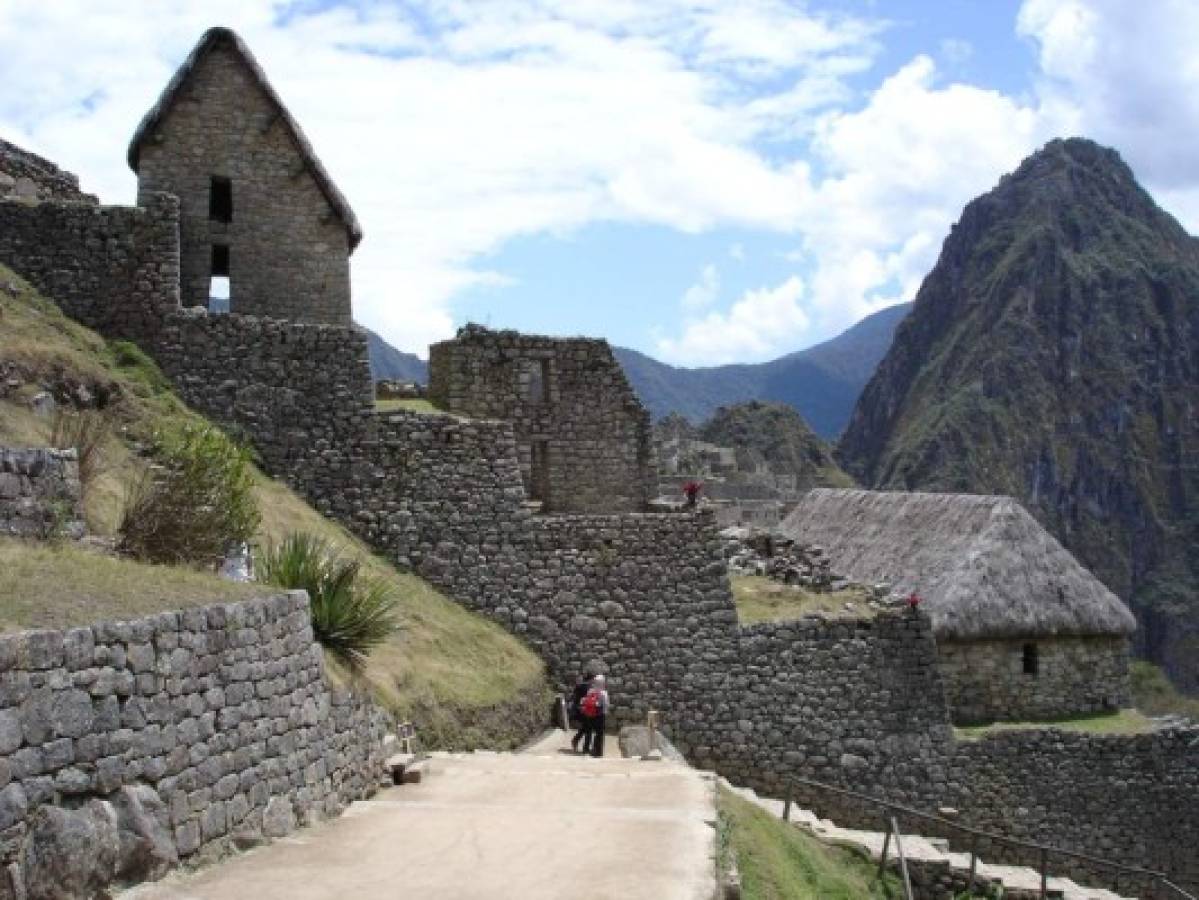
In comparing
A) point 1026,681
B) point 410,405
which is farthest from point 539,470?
point 1026,681

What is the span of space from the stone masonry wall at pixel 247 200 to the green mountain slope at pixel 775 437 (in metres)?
57.6

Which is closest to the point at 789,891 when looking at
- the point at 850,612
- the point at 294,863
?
the point at 294,863

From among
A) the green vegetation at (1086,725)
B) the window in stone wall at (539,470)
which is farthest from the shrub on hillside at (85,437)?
the green vegetation at (1086,725)

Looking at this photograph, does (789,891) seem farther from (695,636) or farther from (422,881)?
(695,636)

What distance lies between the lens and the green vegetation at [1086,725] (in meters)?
20.1

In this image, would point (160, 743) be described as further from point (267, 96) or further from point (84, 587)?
point (267, 96)

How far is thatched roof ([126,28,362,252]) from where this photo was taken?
60.7 feet

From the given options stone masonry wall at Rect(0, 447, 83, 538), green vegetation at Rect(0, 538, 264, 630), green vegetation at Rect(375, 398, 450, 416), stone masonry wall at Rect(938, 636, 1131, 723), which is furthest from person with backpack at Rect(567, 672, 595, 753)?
stone masonry wall at Rect(938, 636, 1131, 723)

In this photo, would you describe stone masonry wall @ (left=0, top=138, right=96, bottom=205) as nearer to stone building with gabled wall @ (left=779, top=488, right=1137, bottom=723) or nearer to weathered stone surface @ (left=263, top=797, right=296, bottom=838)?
weathered stone surface @ (left=263, top=797, right=296, bottom=838)

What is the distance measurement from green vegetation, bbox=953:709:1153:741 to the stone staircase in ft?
9.42

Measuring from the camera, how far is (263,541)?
1422 centimetres

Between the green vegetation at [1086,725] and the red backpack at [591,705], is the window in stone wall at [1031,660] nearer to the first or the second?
the green vegetation at [1086,725]

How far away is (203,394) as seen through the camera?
16578 millimetres

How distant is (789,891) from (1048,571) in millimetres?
14089
